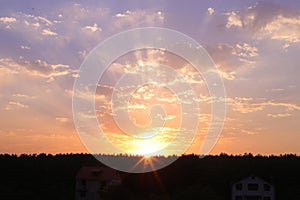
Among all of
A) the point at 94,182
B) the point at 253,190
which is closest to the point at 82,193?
the point at 94,182

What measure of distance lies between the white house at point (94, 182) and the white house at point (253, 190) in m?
24.0

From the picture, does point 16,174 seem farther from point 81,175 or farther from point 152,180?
point 152,180

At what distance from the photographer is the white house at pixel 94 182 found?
93562 millimetres

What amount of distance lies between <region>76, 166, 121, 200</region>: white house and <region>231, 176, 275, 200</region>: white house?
944 inches

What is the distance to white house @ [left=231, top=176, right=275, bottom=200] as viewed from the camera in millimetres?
90188

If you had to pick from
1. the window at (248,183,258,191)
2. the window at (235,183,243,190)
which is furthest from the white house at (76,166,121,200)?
the window at (248,183,258,191)

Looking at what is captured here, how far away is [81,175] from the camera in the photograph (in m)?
96.8

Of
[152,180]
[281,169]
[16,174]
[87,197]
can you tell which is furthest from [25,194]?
[281,169]

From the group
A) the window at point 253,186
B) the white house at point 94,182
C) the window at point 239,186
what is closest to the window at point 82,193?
the white house at point 94,182

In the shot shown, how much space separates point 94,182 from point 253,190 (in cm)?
3130

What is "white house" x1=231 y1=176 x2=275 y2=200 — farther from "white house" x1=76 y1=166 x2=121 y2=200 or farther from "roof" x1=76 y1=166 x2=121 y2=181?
"roof" x1=76 y1=166 x2=121 y2=181

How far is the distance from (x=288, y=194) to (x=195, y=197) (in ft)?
116

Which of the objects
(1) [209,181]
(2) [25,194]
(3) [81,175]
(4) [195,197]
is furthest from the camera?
(1) [209,181]

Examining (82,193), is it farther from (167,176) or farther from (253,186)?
(253,186)
